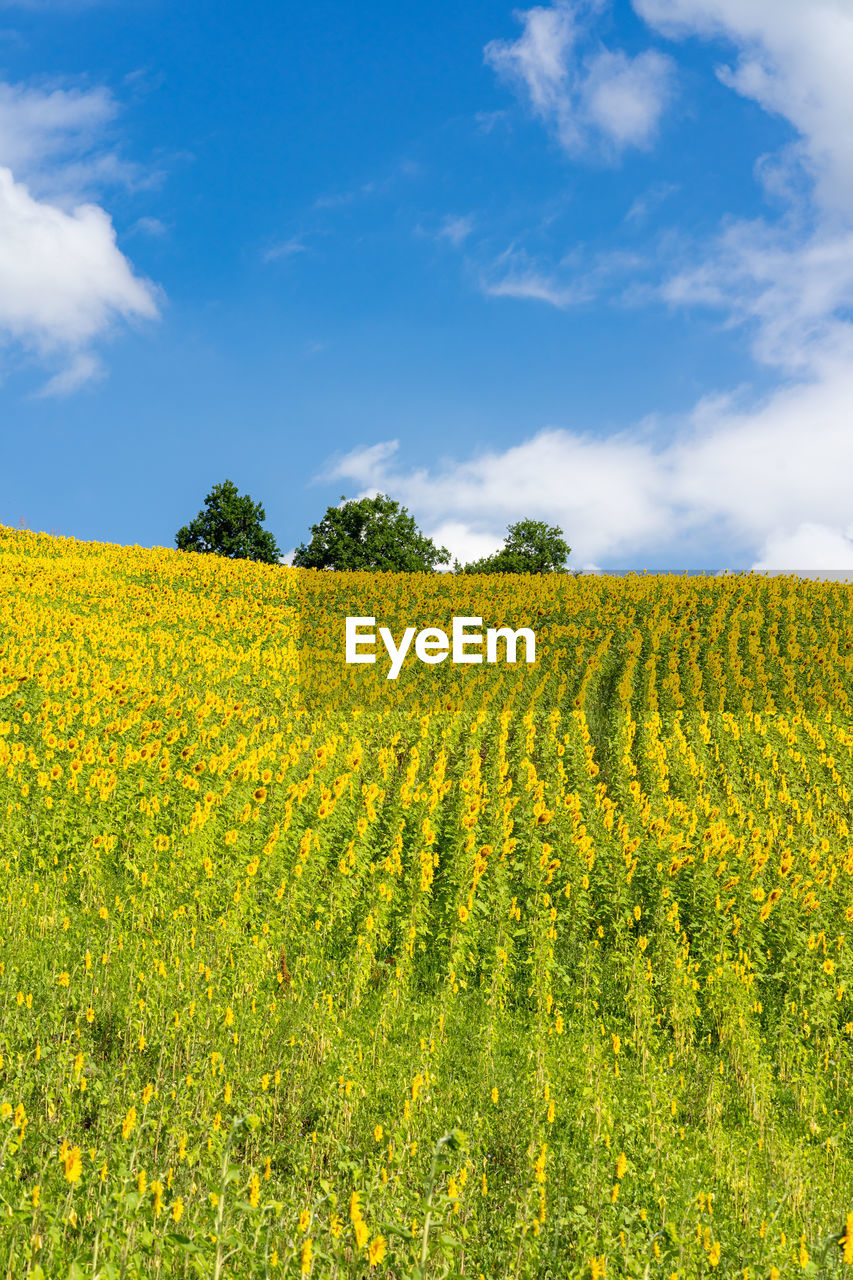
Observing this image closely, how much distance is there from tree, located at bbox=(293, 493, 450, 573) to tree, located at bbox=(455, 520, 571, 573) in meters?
7.03

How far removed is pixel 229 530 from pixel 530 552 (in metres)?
24.1

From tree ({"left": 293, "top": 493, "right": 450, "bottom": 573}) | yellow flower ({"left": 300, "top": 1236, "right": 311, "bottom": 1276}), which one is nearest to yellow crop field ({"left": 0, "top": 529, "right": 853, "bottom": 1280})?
yellow flower ({"left": 300, "top": 1236, "right": 311, "bottom": 1276})

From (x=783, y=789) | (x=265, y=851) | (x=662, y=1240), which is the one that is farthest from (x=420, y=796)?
(x=662, y=1240)

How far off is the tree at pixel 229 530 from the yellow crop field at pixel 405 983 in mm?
40774

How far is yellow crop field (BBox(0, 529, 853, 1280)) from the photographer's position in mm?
4066

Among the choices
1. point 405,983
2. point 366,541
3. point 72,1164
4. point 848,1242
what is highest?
point 366,541

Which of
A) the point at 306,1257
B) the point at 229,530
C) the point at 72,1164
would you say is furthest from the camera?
the point at 229,530

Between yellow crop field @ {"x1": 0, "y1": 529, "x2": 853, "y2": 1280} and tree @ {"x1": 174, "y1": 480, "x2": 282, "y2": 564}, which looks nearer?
yellow crop field @ {"x1": 0, "y1": 529, "x2": 853, "y2": 1280}

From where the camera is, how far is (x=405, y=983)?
7277mm

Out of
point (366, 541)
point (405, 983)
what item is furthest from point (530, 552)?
point (405, 983)

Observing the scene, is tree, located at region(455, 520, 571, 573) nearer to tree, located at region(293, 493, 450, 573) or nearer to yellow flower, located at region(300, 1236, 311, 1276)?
tree, located at region(293, 493, 450, 573)

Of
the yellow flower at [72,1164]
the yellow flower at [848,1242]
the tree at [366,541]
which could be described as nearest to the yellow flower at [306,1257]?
the yellow flower at [72,1164]

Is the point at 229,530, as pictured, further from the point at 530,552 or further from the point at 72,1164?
the point at 72,1164

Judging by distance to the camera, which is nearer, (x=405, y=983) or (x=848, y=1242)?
(x=848, y=1242)
